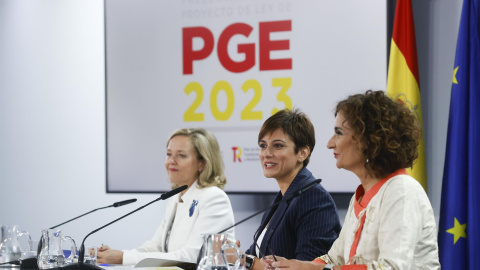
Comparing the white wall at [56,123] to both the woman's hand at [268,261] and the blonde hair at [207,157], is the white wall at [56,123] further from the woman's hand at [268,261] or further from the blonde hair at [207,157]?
the woman's hand at [268,261]

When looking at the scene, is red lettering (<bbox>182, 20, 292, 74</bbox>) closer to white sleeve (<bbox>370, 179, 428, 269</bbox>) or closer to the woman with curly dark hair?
the woman with curly dark hair

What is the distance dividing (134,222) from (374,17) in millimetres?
2436

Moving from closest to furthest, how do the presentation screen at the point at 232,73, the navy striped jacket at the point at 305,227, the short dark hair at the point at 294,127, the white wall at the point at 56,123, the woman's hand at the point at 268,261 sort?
the woman's hand at the point at 268,261 < the navy striped jacket at the point at 305,227 < the short dark hair at the point at 294,127 < the presentation screen at the point at 232,73 < the white wall at the point at 56,123

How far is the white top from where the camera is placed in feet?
7.30

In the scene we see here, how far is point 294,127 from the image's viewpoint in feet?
10.5

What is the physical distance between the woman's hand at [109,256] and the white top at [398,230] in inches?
52.9

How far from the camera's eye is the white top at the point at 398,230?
7.30ft

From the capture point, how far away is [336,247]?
2.65m

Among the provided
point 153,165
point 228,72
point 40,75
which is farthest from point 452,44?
point 40,75

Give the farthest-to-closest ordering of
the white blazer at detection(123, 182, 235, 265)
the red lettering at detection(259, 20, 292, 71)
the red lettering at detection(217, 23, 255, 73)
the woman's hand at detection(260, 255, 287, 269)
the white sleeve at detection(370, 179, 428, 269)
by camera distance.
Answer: the red lettering at detection(217, 23, 255, 73), the red lettering at detection(259, 20, 292, 71), the white blazer at detection(123, 182, 235, 265), the woman's hand at detection(260, 255, 287, 269), the white sleeve at detection(370, 179, 428, 269)

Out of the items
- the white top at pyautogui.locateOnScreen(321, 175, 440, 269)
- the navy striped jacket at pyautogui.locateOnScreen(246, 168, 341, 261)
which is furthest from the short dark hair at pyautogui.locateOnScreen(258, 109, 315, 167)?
the white top at pyautogui.locateOnScreen(321, 175, 440, 269)

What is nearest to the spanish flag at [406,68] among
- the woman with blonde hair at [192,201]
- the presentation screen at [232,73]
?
the presentation screen at [232,73]

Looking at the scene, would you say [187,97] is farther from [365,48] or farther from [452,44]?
[452,44]

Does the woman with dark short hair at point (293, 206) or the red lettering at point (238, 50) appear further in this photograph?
the red lettering at point (238, 50)
